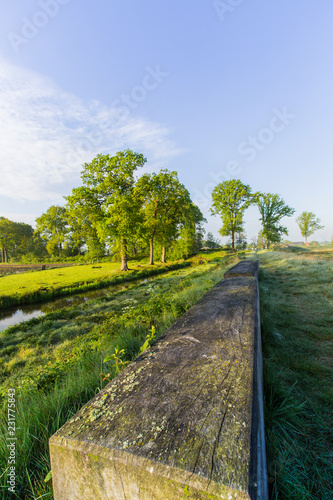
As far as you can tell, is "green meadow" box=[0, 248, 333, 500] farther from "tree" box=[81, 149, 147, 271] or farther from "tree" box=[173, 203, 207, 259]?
"tree" box=[173, 203, 207, 259]

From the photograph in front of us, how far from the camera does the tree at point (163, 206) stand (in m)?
24.3

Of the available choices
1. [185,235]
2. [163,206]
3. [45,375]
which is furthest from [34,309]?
[185,235]

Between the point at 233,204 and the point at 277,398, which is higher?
the point at 233,204

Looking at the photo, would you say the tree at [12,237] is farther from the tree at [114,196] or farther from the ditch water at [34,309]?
the ditch water at [34,309]

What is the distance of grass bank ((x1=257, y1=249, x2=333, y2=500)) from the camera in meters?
1.20

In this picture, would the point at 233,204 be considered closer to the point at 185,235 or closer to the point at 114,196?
the point at 185,235

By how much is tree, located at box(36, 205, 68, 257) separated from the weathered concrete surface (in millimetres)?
45816

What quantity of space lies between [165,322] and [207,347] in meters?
2.49

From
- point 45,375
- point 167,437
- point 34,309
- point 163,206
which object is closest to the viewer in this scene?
point 167,437

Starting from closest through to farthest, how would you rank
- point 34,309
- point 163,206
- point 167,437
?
point 167,437, point 34,309, point 163,206

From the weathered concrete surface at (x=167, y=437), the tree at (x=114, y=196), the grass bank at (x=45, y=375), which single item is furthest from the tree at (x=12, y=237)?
the weathered concrete surface at (x=167, y=437)

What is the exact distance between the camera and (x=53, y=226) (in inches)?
1666

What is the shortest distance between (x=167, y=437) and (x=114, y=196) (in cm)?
2079

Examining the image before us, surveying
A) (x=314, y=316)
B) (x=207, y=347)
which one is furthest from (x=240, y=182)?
(x=207, y=347)
